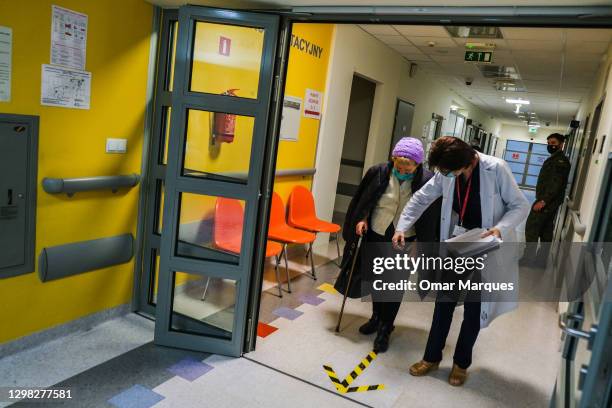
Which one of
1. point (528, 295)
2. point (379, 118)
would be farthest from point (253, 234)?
point (379, 118)

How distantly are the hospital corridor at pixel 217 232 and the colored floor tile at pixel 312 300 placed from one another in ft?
0.64

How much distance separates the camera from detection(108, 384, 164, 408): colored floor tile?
255cm

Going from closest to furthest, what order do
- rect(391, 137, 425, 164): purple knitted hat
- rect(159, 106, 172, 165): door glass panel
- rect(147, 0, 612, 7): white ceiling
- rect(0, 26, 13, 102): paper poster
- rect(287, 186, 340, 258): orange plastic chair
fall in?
rect(147, 0, 612, 7): white ceiling → rect(0, 26, 13, 102): paper poster → rect(391, 137, 425, 164): purple knitted hat → rect(159, 106, 172, 165): door glass panel → rect(287, 186, 340, 258): orange plastic chair

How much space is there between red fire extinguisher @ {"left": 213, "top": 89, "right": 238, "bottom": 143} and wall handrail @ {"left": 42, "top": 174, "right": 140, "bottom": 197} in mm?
731

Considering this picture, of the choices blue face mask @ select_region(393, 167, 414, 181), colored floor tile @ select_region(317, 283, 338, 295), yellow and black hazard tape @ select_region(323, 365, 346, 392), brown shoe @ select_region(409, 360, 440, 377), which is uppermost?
blue face mask @ select_region(393, 167, 414, 181)

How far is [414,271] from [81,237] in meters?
2.47

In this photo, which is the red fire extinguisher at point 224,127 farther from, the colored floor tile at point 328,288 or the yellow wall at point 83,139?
the colored floor tile at point 328,288

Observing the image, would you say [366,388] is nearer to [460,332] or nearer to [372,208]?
[460,332]

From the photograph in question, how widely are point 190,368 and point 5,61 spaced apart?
2.07 meters

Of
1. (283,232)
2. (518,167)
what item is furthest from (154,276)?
(518,167)

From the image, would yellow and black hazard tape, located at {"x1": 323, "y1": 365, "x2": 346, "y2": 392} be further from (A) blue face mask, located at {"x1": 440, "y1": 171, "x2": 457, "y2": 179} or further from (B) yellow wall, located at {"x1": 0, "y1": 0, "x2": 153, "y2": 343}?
(B) yellow wall, located at {"x1": 0, "y1": 0, "x2": 153, "y2": 343}

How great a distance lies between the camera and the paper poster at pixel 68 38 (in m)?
2.71

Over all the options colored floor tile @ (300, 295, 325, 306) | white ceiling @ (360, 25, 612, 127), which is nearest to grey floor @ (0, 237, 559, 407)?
colored floor tile @ (300, 295, 325, 306)

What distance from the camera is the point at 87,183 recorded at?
3.01 m
